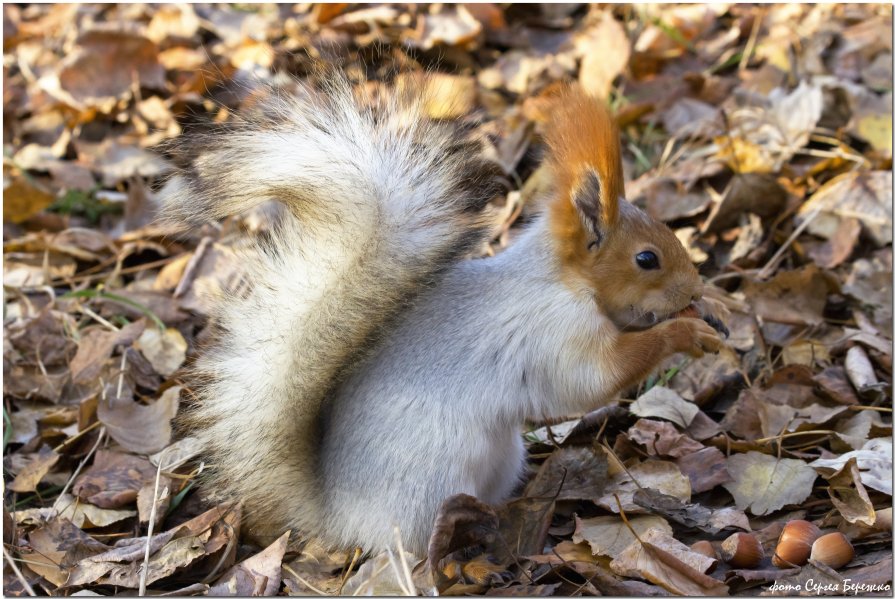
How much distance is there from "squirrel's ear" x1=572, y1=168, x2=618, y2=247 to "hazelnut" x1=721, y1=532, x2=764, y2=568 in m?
0.57

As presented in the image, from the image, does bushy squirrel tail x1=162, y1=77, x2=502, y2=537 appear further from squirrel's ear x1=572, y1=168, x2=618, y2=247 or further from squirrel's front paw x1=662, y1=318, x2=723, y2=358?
squirrel's front paw x1=662, y1=318, x2=723, y2=358

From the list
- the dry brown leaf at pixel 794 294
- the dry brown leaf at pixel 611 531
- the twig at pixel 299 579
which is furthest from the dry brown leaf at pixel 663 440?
the twig at pixel 299 579

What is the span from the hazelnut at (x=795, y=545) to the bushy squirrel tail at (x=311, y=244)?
74cm

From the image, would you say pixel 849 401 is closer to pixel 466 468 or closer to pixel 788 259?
pixel 788 259

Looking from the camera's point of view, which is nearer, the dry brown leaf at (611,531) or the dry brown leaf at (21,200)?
the dry brown leaf at (611,531)

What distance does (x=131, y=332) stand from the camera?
7.61 feet

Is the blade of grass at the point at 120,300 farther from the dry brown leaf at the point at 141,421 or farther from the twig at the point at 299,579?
the twig at the point at 299,579

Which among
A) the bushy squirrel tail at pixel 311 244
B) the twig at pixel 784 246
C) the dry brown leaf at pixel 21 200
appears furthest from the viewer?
the dry brown leaf at pixel 21 200

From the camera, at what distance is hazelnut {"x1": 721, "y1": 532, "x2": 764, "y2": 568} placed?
1.59 metres

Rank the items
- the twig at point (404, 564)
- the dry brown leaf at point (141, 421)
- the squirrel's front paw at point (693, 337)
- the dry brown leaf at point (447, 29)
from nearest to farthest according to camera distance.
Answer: the twig at point (404, 564) → the squirrel's front paw at point (693, 337) → the dry brown leaf at point (141, 421) → the dry brown leaf at point (447, 29)

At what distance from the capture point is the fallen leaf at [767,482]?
1754mm

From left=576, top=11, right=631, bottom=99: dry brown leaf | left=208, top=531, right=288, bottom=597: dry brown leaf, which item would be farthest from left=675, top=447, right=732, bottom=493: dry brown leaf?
left=576, top=11, right=631, bottom=99: dry brown leaf

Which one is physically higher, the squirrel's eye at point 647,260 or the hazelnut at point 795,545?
the squirrel's eye at point 647,260

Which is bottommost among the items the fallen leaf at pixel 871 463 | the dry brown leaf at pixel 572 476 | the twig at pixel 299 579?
the twig at pixel 299 579
